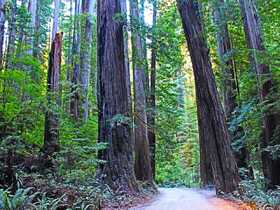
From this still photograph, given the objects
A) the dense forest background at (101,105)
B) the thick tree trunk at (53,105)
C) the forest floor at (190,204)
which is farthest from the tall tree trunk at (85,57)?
the forest floor at (190,204)

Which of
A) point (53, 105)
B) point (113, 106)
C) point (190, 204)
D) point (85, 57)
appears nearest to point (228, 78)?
point (85, 57)

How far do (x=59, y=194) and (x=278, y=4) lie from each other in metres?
9.93

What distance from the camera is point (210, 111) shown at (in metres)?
10.1

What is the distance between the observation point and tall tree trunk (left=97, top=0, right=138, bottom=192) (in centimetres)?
935

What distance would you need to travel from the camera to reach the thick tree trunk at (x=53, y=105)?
868 centimetres

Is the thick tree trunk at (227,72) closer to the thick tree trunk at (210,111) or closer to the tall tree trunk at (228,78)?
the tall tree trunk at (228,78)

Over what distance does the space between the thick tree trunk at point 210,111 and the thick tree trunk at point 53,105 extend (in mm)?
3720

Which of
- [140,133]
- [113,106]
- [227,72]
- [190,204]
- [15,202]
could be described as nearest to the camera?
[15,202]

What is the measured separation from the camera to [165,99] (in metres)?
20.3

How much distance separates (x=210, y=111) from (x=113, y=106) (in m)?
2.64

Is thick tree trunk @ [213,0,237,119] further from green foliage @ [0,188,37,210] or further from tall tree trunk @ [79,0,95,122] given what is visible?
green foliage @ [0,188,37,210]

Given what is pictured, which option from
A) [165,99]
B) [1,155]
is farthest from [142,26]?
[165,99]

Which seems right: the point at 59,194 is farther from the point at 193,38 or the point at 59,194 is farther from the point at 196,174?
the point at 196,174

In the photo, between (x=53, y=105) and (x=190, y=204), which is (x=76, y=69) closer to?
(x=53, y=105)
